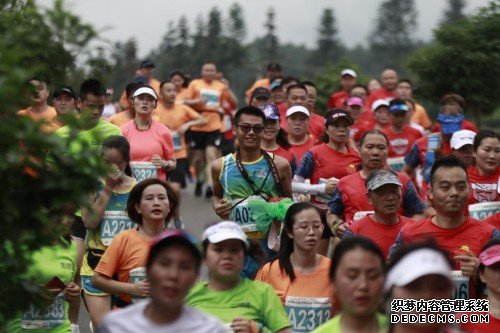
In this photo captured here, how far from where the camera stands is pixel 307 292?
780 centimetres

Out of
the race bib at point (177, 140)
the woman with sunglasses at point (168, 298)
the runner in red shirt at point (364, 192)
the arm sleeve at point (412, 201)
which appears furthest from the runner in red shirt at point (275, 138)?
the woman with sunglasses at point (168, 298)

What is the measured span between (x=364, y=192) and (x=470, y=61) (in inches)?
344

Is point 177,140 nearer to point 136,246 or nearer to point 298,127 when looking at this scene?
point 298,127

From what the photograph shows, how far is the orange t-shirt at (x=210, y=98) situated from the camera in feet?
60.9

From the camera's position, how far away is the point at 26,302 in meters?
5.26

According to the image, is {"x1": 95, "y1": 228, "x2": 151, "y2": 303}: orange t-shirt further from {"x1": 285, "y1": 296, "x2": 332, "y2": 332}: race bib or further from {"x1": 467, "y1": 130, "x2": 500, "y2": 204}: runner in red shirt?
{"x1": 467, "y1": 130, "x2": 500, "y2": 204}: runner in red shirt

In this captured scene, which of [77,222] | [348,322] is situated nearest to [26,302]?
[348,322]

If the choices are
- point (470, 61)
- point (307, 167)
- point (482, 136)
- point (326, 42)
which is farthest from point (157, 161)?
point (326, 42)

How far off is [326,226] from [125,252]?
2687 mm

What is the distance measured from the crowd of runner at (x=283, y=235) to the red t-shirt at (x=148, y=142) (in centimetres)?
1

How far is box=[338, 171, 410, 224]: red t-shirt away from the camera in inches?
379

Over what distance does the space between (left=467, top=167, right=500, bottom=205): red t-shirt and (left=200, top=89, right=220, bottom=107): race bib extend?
29.6 ft

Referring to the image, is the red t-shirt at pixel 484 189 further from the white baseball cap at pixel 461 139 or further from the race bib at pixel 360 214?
the race bib at pixel 360 214

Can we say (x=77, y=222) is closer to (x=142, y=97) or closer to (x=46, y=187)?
(x=142, y=97)
